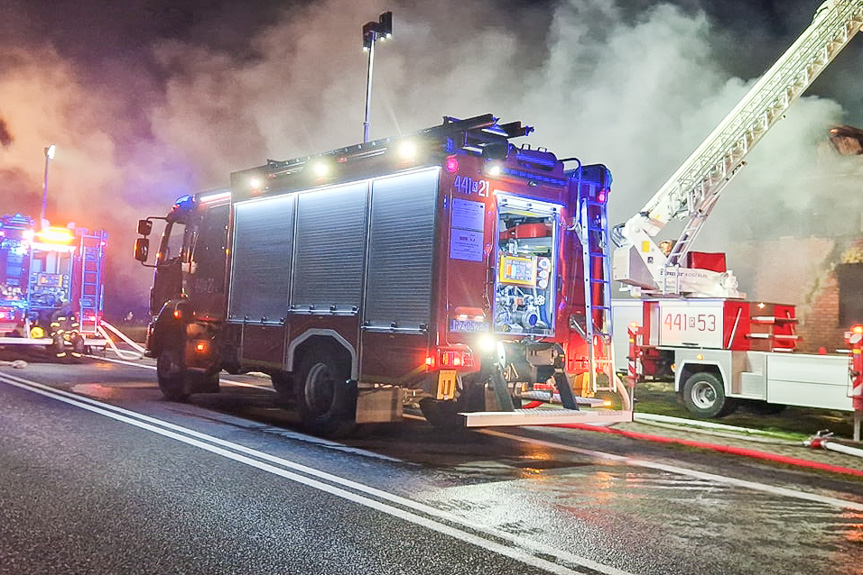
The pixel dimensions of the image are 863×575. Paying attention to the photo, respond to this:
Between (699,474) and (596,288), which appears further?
(596,288)

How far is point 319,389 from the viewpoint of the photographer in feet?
30.1

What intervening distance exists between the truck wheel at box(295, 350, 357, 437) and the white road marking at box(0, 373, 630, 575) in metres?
1.24

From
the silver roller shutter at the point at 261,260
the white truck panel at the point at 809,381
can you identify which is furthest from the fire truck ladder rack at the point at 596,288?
the white truck panel at the point at 809,381

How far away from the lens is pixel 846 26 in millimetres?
14578

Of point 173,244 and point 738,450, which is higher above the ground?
point 173,244

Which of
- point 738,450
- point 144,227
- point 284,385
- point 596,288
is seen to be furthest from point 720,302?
point 144,227

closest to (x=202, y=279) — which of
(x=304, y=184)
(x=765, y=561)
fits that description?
(x=304, y=184)

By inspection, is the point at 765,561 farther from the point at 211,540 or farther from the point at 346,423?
the point at 346,423

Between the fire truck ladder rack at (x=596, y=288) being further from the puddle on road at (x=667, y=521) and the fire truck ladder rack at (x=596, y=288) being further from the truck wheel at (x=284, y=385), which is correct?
the truck wheel at (x=284, y=385)

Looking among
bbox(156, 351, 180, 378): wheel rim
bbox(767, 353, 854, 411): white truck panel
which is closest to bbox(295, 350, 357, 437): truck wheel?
bbox(156, 351, 180, 378): wheel rim

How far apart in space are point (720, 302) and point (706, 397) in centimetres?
162

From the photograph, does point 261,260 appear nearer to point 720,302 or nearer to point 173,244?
point 173,244

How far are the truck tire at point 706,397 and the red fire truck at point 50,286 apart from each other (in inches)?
538

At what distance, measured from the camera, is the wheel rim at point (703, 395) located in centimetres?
1241
